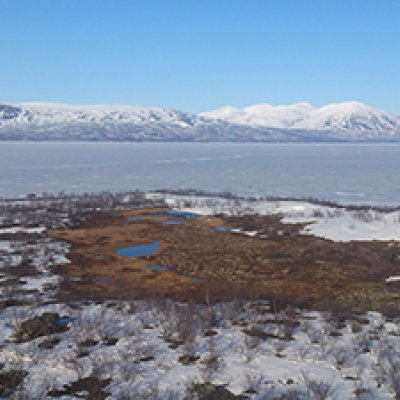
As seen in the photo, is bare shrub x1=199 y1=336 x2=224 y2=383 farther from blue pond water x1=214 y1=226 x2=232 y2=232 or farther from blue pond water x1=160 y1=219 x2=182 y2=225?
blue pond water x1=160 y1=219 x2=182 y2=225

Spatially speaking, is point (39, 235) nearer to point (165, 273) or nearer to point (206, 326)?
point (165, 273)

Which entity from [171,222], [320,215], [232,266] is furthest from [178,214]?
[232,266]

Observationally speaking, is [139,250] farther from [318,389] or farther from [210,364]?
[318,389]

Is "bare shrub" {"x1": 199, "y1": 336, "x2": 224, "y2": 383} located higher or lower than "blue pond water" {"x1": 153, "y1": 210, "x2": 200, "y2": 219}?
higher

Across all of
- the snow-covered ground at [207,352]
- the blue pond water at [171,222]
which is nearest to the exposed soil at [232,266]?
the blue pond water at [171,222]

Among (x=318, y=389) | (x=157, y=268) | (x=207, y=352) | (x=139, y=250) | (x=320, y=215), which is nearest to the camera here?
(x=318, y=389)

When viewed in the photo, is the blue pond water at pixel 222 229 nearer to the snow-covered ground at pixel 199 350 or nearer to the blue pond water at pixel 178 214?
the blue pond water at pixel 178 214

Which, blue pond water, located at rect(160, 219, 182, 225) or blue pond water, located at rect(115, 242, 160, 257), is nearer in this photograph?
blue pond water, located at rect(115, 242, 160, 257)

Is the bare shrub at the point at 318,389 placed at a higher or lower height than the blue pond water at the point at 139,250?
higher

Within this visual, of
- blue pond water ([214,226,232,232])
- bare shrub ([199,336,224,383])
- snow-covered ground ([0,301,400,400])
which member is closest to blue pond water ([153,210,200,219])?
blue pond water ([214,226,232,232])
